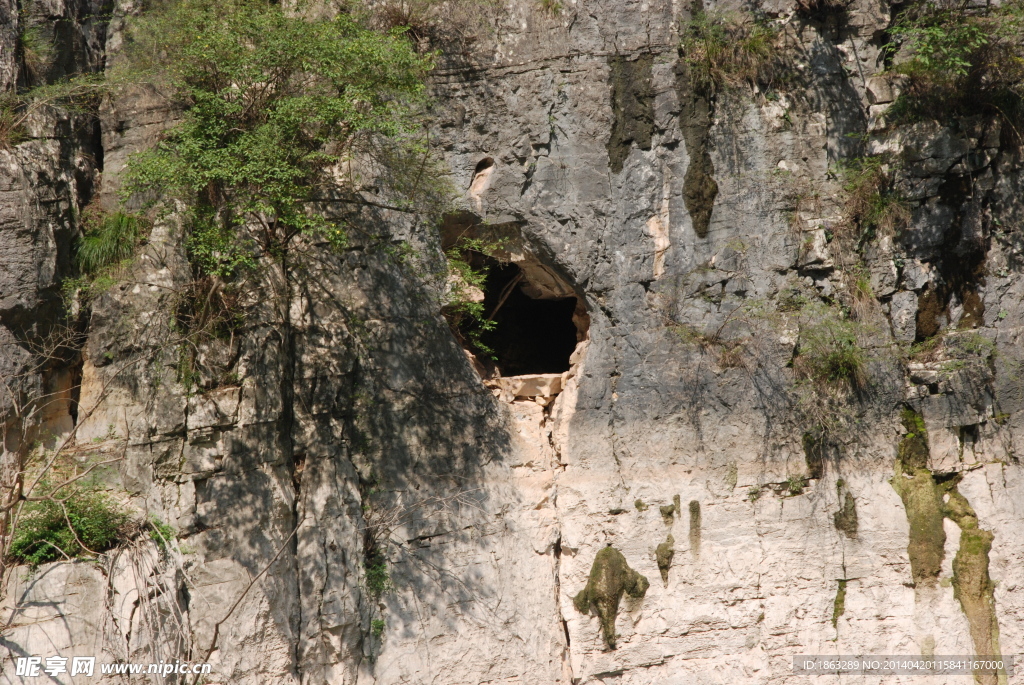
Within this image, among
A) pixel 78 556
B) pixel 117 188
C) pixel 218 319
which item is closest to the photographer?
pixel 78 556

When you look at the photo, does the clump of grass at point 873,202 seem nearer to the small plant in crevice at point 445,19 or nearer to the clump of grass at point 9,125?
the small plant in crevice at point 445,19

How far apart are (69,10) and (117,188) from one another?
1825mm

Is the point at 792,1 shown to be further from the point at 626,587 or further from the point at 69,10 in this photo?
the point at 69,10

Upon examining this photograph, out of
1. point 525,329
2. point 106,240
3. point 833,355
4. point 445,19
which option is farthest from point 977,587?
point 106,240

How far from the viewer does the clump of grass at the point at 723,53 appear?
811 cm

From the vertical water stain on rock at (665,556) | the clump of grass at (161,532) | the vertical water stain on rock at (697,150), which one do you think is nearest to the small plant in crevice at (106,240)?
the clump of grass at (161,532)

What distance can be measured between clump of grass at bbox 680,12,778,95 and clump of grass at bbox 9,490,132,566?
6.55 meters

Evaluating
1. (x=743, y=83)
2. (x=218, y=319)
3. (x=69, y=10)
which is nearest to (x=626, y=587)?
(x=218, y=319)

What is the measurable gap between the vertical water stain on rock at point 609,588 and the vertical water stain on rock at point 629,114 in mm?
3711

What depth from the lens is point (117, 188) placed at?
26.3 ft

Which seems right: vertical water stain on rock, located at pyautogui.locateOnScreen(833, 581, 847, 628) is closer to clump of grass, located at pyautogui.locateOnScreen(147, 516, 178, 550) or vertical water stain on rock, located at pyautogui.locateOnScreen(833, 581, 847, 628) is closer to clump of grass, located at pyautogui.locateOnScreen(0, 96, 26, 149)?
clump of grass, located at pyautogui.locateOnScreen(147, 516, 178, 550)

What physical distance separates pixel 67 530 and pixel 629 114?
6187 mm

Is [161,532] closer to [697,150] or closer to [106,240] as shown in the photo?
[106,240]

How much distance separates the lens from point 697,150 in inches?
319
